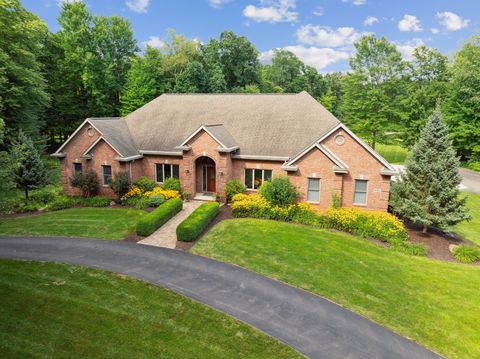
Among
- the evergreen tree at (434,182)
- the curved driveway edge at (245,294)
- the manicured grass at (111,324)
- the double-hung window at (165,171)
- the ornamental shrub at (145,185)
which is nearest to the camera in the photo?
the manicured grass at (111,324)

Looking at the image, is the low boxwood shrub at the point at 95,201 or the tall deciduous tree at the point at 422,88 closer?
the low boxwood shrub at the point at 95,201

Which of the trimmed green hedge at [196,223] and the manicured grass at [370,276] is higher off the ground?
the trimmed green hedge at [196,223]

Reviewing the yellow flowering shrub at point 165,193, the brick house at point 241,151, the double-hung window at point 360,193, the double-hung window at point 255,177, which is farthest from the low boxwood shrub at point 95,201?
the double-hung window at point 360,193

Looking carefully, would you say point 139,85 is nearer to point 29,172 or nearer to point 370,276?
point 29,172

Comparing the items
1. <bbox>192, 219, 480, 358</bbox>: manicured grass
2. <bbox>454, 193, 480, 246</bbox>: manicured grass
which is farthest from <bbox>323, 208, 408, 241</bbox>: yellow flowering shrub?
<bbox>454, 193, 480, 246</bbox>: manicured grass

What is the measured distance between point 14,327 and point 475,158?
55.4 meters

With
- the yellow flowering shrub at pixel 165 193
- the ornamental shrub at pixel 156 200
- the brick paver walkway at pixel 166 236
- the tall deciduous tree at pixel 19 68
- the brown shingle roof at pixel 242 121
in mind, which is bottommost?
the brick paver walkway at pixel 166 236

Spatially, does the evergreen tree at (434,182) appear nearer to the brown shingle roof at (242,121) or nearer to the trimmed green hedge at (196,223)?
the brown shingle roof at (242,121)

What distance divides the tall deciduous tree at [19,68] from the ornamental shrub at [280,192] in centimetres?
2638

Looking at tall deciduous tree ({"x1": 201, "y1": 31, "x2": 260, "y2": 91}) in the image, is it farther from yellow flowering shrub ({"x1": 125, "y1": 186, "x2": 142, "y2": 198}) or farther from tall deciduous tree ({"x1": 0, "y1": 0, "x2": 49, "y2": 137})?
yellow flowering shrub ({"x1": 125, "y1": 186, "x2": 142, "y2": 198})

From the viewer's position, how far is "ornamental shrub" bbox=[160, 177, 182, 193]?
2625 centimetres

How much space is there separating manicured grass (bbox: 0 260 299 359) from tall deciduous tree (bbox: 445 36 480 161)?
47498 mm

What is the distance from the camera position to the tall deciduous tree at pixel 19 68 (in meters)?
31.4

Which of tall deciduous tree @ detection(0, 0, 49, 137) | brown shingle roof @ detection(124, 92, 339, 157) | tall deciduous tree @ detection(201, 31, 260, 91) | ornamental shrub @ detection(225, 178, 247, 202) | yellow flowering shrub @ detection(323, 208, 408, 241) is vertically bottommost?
yellow flowering shrub @ detection(323, 208, 408, 241)
